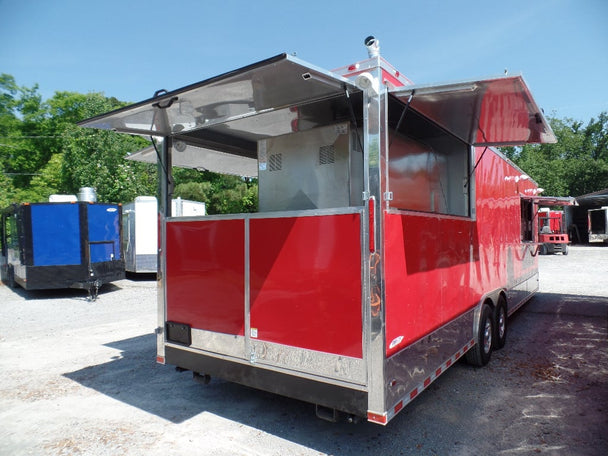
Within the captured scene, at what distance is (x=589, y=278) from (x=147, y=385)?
1473 cm

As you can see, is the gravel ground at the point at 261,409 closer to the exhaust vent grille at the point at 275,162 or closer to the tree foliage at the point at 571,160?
the exhaust vent grille at the point at 275,162

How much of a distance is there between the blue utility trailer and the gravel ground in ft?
13.5

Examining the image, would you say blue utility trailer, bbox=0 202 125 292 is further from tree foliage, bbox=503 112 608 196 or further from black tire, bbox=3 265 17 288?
tree foliage, bbox=503 112 608 196

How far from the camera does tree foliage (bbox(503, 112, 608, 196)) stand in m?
36.6

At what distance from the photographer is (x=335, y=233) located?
312 cm

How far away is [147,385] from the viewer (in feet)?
15.5

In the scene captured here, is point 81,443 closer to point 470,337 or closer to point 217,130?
point 217,130

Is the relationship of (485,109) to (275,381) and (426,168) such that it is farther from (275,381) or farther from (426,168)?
(275,381)

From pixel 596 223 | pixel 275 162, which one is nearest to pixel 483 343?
pixel 275 162

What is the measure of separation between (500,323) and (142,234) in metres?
11.5

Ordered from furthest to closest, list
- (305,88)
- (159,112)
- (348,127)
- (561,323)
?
1. (561,323)
2. (348,127)
3. (159,112)
4. (305,88)

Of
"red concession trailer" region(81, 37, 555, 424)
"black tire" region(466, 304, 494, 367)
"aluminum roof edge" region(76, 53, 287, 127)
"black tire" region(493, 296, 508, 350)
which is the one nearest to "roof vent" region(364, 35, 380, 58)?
"red concession trailer" region(81, 37, 555, 424)

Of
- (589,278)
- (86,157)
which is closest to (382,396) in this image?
(589,278)

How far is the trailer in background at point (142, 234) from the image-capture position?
13.9 meters
